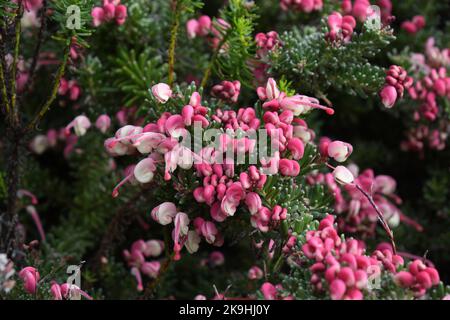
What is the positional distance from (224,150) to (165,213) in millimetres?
116

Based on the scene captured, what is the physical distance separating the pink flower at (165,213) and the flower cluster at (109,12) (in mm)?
346

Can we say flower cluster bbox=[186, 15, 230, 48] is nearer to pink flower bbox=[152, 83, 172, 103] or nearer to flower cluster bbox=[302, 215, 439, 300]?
pink flower bbox=[152, 83, 172, 103]

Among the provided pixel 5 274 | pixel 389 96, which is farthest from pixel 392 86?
pixel 5 274

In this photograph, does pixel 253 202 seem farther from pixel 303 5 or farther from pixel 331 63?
pixel 303 5

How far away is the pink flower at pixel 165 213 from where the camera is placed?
2.77ft

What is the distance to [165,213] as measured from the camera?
849 millimetres

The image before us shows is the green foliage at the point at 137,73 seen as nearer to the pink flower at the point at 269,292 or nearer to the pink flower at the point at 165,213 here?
the pink flower at the point at 165,213

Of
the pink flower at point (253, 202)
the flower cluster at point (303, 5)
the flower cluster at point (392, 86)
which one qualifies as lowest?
the pink flower at point (253, 202)

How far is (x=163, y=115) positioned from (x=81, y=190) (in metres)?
0.41

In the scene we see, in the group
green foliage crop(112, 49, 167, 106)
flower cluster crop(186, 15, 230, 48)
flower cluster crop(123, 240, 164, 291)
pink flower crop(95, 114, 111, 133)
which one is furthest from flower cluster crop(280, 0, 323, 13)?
flower cluster crop(123, 240, 164, 291)

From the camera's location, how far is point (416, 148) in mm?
1253

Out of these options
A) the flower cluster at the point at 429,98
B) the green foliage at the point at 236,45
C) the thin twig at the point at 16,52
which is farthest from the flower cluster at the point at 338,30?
the thin twig at the point at 16,52
